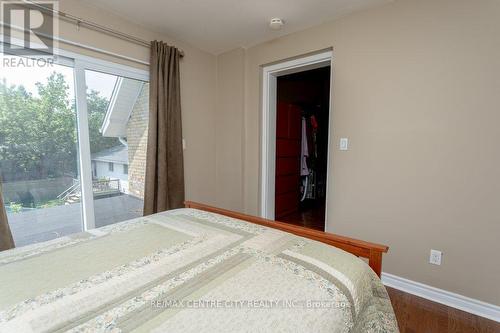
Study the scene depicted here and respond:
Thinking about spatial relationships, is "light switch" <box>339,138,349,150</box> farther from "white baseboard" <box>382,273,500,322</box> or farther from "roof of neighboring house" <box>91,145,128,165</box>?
"roof of neighboring house" <box>91,145,128,165</box>

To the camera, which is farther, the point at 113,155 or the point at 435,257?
the point at 113,155

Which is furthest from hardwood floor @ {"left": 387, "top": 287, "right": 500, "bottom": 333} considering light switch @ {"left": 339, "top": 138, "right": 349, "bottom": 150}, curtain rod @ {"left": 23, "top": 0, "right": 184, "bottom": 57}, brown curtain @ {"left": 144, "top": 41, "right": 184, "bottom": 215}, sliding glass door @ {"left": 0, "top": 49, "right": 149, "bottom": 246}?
curtain rod @ {"left": 23, "top": 0, "right": 184, "bottom": 57}

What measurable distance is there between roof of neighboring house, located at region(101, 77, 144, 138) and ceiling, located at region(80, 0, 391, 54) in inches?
23.2

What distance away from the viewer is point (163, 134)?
8.23ft

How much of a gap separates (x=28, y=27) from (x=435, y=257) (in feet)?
11.5

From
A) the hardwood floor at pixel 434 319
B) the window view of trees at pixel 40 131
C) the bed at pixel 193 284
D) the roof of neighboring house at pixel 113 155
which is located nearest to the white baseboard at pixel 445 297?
the hardwood floor at pixel 434 319

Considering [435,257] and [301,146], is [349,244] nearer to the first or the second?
[435,257]

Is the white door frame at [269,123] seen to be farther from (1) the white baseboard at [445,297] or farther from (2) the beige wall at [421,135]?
(1) the white baseboard at [445,297]

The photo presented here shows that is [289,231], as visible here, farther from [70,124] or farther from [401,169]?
[70,124]

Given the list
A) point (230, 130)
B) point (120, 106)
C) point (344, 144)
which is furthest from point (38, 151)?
point (344, 144)

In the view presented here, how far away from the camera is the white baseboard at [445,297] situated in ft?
5.62

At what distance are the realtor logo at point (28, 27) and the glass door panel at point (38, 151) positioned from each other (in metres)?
0.09

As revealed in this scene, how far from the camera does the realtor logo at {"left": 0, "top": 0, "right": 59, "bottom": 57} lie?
1.70 m

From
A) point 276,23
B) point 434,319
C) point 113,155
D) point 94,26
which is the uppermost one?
point 276,23
